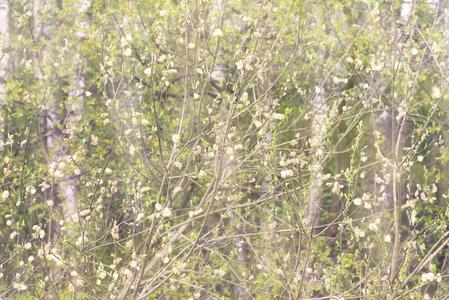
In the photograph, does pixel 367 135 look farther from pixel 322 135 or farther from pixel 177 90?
pixel 322 135

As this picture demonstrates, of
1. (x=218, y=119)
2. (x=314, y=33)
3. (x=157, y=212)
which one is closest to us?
(x=157, y=212)

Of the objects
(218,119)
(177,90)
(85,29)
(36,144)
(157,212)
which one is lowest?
(36,144)

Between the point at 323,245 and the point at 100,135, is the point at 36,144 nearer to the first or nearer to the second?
the point at 100,135

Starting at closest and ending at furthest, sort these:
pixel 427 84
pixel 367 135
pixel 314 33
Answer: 1. pixel 314 33
2. pixel 427 84
3. pixel 367 135

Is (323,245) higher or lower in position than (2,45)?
lower

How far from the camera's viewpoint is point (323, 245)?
1377 cm

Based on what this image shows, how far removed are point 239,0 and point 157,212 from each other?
→ 818 cm

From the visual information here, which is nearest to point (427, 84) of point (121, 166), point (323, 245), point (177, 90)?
point (323, 245)

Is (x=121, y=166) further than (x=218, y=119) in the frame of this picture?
Yes

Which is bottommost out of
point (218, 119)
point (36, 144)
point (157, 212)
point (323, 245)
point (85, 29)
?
point (323, 245)

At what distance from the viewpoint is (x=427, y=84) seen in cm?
1359

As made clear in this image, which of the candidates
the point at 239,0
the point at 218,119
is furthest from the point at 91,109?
the point at 218,119

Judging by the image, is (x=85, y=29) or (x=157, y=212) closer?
(x=157, y=212)

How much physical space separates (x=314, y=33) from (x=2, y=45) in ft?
21.2
